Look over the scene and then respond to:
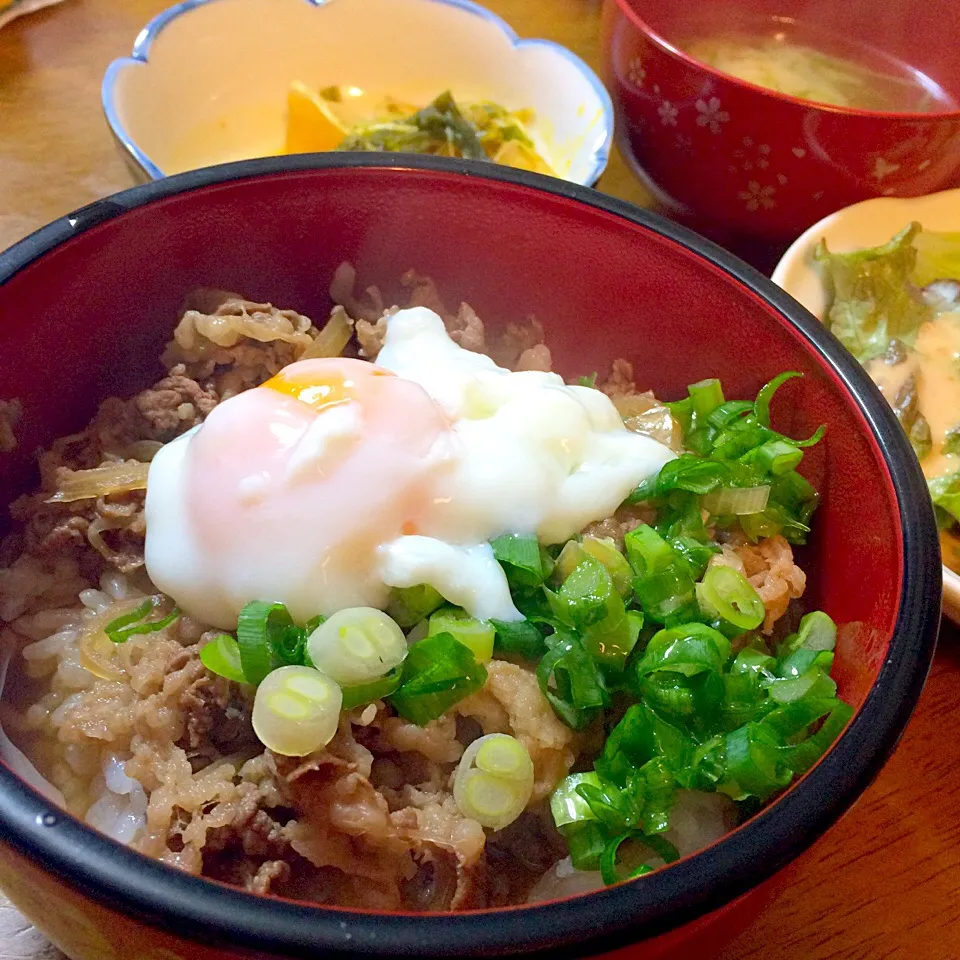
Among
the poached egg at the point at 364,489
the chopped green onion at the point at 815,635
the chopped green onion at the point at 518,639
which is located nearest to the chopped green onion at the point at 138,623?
the poached egg at the point at 364,489

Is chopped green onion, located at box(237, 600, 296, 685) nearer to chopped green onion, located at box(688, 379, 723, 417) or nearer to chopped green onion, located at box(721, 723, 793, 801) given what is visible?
chopped green onion, located at box(721, 723, 793, 801)

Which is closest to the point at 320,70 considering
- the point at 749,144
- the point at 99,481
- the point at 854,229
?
the point at 749,144

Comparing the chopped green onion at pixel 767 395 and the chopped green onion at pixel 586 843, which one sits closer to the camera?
the chopped green onion at pixel 586 843

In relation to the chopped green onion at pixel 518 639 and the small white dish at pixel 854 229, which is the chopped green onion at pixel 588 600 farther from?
the small white dish at pixel 854 229

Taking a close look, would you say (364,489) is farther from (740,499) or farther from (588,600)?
(740,499)

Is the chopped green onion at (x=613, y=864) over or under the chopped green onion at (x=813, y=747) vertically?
under

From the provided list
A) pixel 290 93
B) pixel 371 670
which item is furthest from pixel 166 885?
pixel 290 93

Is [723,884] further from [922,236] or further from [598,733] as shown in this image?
[922,236]
